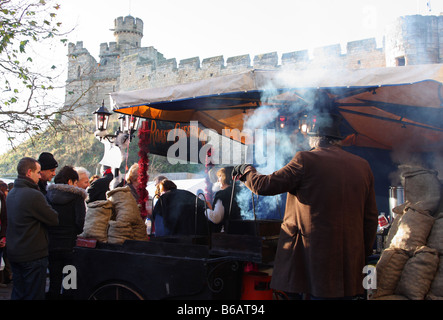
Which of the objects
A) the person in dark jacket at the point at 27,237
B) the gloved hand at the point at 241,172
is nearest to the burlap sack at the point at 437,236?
the gloved hand at the point at 241,172

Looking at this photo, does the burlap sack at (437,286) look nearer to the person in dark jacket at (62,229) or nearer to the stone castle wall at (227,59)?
the person in dark jacket at (62,229)

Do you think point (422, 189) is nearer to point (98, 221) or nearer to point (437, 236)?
point (437, 236)

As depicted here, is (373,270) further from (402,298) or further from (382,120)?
(382,120)

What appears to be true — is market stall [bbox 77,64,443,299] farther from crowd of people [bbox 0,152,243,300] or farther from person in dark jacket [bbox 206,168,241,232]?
crowd of people [bbox 0,152,243,300]

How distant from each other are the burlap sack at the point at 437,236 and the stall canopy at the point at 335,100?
41.1 inches

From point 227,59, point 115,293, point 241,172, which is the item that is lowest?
point 115,293

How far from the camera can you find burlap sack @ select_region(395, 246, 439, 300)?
8.16 feet

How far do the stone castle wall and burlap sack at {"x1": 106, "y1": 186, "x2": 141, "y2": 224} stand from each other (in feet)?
16.5

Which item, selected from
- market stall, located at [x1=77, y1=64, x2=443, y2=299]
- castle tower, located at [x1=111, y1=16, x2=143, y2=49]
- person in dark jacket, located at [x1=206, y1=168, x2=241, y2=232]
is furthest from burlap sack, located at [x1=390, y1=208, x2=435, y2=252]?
castle tower, located at [x1=111, y1=16, x2=143, y2=49]

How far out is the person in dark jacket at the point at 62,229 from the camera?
3.88m

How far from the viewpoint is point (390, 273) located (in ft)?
8.66

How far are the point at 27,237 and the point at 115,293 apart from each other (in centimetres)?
109

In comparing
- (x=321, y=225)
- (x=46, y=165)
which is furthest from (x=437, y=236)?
(x=46, y=165)
